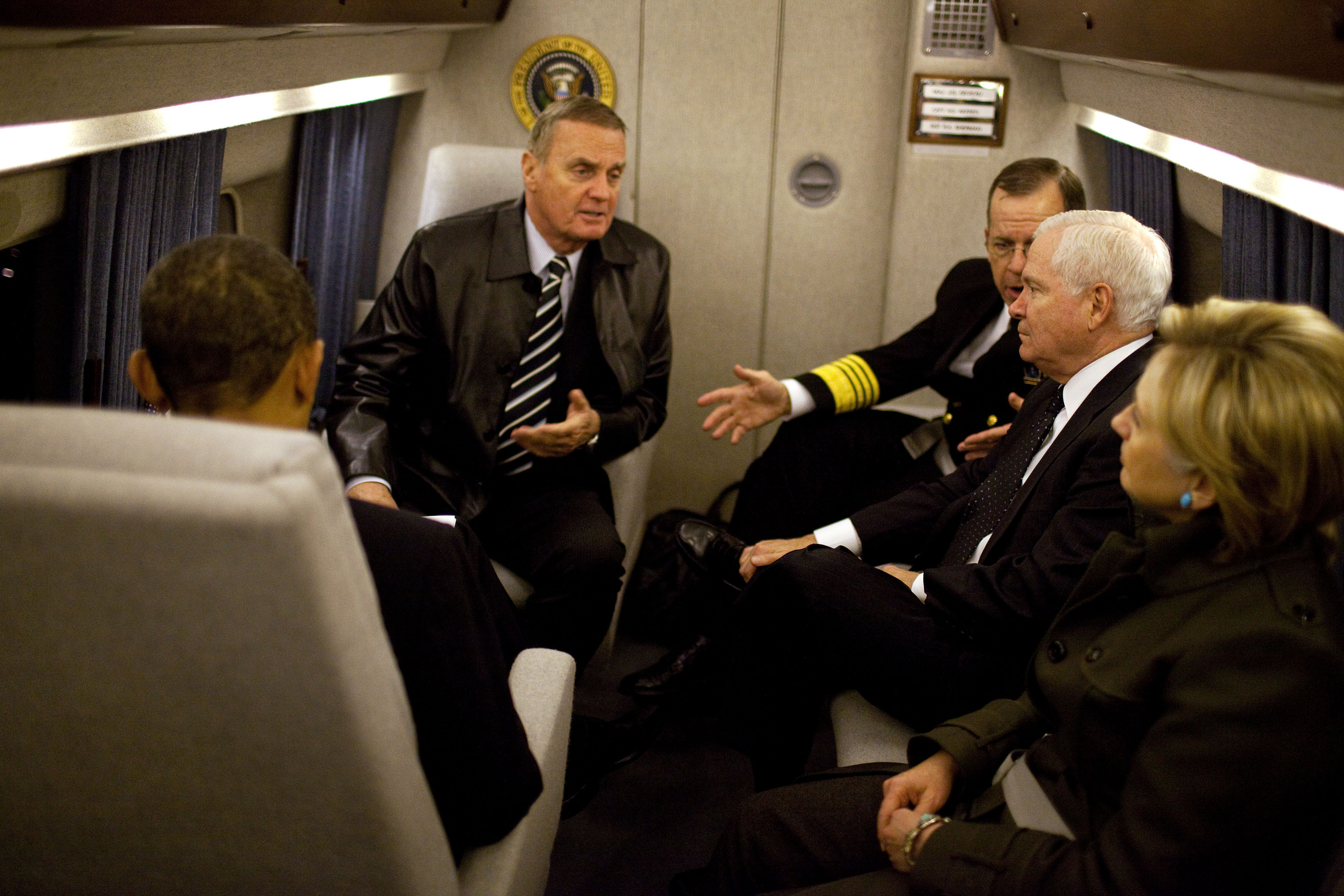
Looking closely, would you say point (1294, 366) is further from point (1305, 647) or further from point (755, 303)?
point (755, 303)

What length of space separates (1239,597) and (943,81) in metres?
2.96

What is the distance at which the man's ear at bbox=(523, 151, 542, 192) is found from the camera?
305 cm

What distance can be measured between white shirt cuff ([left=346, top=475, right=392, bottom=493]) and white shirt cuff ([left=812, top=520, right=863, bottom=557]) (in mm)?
1118

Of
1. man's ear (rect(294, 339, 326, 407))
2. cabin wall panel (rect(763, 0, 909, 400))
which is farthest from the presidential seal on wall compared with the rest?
man's ear (rect(294, 339, 326, 407))

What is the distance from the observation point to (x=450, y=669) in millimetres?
1293

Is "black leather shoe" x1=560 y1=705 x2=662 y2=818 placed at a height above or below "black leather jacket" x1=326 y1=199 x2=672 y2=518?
below

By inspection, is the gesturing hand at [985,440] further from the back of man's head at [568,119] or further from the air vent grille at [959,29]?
the air vent grille at [959,29]

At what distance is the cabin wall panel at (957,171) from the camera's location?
3.79 m

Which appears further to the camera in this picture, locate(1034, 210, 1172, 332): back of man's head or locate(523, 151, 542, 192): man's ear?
locate(523, 151, 542, 192): man's ear

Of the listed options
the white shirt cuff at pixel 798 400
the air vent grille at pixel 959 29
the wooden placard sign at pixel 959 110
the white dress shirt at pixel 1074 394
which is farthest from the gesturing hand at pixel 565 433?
the air vent grille at pixel 959 29

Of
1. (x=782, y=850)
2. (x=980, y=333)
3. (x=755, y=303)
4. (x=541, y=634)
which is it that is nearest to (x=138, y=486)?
(x=782, y=850)

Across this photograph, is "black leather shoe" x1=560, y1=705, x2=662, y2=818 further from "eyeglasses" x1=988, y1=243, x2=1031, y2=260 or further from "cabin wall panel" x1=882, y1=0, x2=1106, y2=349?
"cabin wall panel" x1=882, y1=0, x2=1106, y2=349

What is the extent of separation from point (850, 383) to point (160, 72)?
7.02ft

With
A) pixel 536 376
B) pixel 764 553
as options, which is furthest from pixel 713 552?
pixel 536 376
